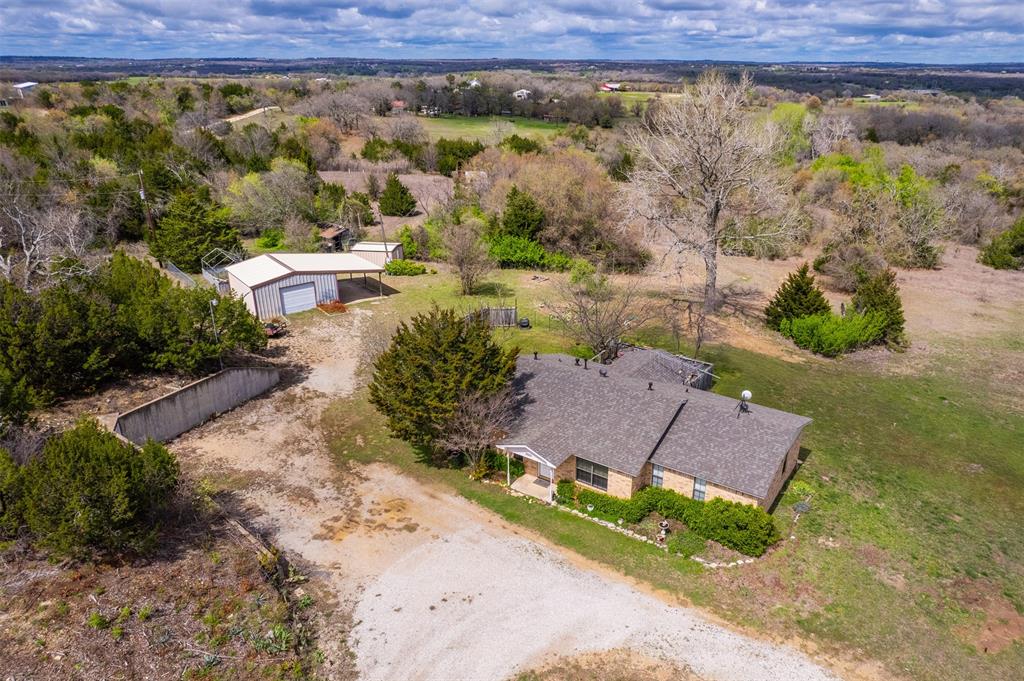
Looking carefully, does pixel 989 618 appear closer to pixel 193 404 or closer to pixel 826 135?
pixel 193 404

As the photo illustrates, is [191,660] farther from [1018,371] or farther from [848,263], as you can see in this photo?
[848,263]

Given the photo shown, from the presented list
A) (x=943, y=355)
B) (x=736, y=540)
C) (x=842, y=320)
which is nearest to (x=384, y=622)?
(x=736, y=540)

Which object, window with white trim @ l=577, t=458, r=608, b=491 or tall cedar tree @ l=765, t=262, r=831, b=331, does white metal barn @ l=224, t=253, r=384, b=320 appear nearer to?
window with white trim @ l=577, t=458, r=608, b=491

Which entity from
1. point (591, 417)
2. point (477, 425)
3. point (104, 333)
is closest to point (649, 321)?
point (591, 417)

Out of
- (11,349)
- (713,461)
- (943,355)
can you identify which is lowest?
(943,355)

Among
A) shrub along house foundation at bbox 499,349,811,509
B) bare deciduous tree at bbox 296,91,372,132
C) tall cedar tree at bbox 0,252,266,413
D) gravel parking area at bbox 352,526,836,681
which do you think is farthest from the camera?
bare deciduous tree at bbox 296,91,372,132

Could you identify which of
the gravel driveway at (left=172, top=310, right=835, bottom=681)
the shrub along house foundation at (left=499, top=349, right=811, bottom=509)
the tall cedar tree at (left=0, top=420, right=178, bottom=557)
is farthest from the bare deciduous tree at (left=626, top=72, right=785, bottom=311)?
the tall cedar tree at (left=0, top=420, right=178, bottom=557)
